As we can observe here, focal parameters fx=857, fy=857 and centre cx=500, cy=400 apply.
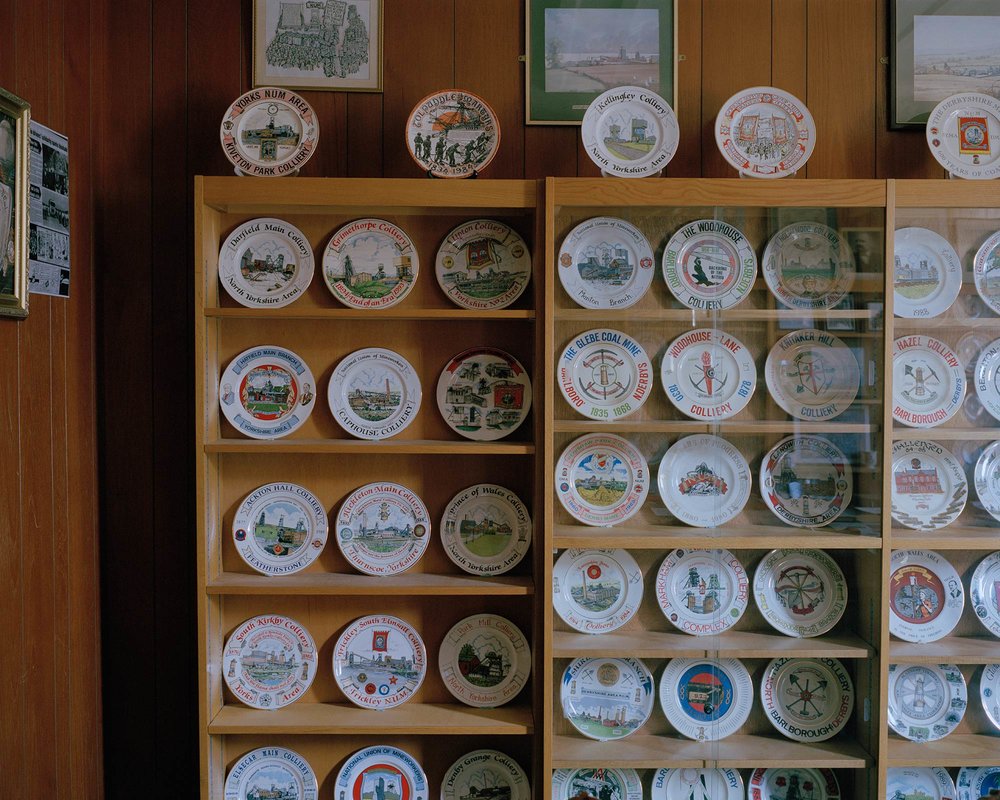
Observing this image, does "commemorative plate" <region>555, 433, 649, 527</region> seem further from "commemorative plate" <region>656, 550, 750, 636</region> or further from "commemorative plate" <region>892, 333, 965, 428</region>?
"commemorative plate" <region>892, 333, 965, 428</region>

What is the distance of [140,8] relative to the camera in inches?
97.3

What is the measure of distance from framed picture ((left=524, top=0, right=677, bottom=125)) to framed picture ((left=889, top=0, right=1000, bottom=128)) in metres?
0.66

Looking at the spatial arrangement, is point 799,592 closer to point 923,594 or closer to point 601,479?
point 923,594

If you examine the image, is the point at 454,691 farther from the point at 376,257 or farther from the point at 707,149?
the point at 707,149

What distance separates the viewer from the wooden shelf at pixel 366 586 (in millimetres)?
2246

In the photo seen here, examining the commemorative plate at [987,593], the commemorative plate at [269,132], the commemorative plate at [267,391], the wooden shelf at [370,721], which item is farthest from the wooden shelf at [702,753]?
the commemorative plate at [269,132]

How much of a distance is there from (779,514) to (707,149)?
107 centimetres

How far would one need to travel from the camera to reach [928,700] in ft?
7.66

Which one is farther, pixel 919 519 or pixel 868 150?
pixel 868 150

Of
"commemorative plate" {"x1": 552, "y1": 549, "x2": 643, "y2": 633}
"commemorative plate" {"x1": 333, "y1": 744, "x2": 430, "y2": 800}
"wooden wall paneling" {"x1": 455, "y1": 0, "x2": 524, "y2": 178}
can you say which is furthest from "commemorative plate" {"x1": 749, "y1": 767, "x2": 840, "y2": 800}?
"wooden wall paneling" {"x1": 455, "y1": 0, "x2": 524, "y2": 178}

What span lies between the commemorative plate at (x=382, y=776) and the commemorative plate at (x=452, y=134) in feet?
5.25

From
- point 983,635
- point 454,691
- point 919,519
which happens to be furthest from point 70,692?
point 983,635

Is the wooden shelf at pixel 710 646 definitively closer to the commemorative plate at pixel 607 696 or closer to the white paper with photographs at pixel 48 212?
the commemorative plate at pixel 607 696

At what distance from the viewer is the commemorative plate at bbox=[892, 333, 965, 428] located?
2.26 m
